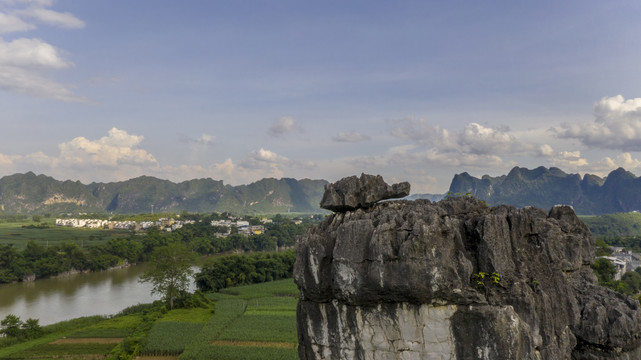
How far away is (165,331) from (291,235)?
78.4 m

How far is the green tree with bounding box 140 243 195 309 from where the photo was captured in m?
38.6

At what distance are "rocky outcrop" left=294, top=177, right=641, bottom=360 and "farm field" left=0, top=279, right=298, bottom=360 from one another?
18.4 meters

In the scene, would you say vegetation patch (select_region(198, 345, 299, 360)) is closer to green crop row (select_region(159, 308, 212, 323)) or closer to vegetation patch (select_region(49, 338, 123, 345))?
vegetation patch (select_region(49, 338, 123, 345))

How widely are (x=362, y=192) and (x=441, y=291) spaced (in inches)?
132

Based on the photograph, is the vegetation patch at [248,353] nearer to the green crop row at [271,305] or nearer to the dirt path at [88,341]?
the dirt path at [88,341]

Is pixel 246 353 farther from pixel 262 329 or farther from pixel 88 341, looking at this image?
pixel 88 341

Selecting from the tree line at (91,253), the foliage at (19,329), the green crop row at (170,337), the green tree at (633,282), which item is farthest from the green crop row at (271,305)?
the green tree at (633,282)

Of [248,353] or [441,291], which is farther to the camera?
[248,353]

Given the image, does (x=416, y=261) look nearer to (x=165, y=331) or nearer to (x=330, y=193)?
(x=330, y=193)

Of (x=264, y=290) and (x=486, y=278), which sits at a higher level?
(x=486, y=278)

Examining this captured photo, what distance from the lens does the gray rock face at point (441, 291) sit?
7.86 metres

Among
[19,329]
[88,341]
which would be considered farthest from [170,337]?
[19,329]

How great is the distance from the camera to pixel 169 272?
128 ft

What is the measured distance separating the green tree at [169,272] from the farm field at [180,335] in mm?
2278
